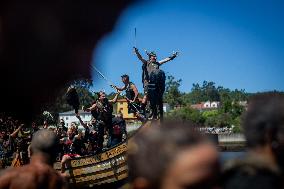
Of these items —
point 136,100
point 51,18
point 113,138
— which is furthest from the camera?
point 113,138

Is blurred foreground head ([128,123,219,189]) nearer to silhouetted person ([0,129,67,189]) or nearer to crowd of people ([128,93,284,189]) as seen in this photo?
crowd of people ([128,93,284,189])

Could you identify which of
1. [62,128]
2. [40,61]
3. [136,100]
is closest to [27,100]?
[40,61]

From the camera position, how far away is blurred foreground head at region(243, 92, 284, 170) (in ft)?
7.88

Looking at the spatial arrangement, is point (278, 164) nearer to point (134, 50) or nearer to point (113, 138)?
point (134, 50)

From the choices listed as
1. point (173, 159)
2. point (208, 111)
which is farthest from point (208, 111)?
point (173, 159)

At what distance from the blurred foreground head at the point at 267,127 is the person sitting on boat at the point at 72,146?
37.7 feet

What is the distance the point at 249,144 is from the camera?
247 centimetres

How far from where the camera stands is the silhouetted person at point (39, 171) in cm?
372

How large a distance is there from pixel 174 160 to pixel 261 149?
1.00m

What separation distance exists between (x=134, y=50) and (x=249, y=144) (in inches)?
391

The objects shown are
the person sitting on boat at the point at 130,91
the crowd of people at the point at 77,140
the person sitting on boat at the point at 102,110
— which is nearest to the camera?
the person sitting on boat at the point at 130,91

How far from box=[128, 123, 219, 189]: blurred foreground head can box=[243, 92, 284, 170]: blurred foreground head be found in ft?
2.77

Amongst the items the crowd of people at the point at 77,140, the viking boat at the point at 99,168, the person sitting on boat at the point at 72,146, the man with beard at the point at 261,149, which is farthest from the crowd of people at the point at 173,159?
the viking boat at the point at 99,168

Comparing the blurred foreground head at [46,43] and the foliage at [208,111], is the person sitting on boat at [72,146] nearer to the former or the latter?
the blurred foreground head at [46,43]
